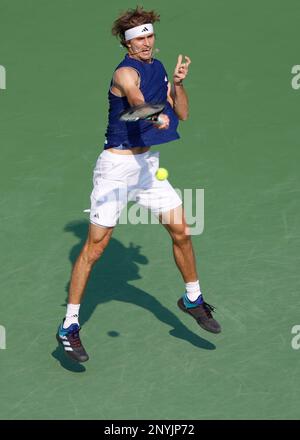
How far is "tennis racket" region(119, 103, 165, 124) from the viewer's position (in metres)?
10.9

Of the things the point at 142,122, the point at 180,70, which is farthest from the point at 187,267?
the point at 180,70

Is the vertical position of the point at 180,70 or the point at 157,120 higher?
the point at 180,70

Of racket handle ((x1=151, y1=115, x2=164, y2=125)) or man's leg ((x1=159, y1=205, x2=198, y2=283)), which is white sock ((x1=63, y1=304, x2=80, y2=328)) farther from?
racket handle ((x1=151, y1=115, x2=164, y2=125))

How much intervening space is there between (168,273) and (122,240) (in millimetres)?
821

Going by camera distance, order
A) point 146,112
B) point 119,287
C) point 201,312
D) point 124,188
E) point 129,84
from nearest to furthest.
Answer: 1. point 146,112
2. point 129,84
3. point 124,188
4. point 201,312
5. point 119,287

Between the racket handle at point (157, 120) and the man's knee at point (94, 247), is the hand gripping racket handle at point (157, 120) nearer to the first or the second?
the racket handle at point (157, 120)

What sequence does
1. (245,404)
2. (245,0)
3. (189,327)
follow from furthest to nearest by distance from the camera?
(245,0)
(189,327)
(245,404)

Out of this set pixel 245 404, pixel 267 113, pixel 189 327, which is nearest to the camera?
pixel 245 404

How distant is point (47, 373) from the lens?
1182cm

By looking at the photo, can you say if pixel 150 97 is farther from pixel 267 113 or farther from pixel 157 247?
pixel 267 113

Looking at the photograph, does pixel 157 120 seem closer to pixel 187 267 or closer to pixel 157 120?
pixel 157 120

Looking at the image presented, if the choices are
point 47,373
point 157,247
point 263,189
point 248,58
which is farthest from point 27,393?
point 248,58

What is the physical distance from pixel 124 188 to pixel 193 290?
123cm

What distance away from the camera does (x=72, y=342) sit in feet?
38.7
